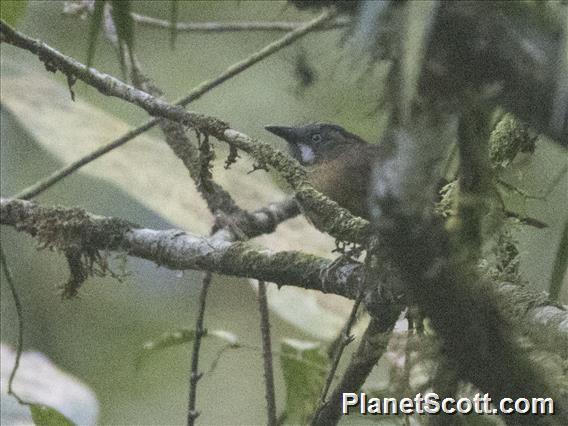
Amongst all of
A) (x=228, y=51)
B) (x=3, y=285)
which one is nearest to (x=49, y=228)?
(x=3, y=285)

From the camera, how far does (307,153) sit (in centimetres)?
221

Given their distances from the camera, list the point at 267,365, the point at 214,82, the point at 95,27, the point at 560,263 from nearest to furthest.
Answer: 1. the point at 95,27
2. the point at 560,263
3. the point at 267,365
4. the point at 214,82

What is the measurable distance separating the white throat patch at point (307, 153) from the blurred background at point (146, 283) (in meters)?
0.93

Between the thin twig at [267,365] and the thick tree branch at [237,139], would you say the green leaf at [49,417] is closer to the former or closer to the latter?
the thin twig at [267,365]

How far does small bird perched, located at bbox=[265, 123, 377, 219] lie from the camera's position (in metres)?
1.80

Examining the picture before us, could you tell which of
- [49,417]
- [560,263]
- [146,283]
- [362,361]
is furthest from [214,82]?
[146,283]

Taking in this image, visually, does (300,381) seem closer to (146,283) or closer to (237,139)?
(237,139)

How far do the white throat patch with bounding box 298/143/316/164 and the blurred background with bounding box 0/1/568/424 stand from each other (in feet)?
3.04

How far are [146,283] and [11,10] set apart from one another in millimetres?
2579

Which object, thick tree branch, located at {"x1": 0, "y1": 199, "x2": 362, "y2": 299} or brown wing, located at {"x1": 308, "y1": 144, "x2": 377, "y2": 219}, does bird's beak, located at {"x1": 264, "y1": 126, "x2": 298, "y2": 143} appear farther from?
thick tree branch, located at {"x1": 0, "y1": 199, "x2": 362, "y2": 299}

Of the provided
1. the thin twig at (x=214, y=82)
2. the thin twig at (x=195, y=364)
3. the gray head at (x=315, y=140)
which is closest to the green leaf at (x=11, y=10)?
the thin twig at (x=214, y=82)

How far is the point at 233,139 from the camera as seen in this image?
4.16ft

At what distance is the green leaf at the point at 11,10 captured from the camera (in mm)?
1563

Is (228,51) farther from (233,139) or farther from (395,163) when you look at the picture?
(395,163)
